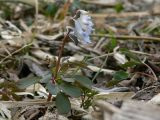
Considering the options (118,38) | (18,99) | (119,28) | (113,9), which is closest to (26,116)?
(18,99)

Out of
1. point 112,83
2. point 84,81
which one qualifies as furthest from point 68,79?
point 112,83

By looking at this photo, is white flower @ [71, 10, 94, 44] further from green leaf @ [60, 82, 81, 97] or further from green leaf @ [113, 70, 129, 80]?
green leaf @ [113, 70, 129, 80]

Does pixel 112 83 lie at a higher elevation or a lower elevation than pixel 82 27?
lower

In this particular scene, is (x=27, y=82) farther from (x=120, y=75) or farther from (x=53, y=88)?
(x=120, y=75)

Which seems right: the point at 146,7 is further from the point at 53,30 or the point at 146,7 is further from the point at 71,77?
the point at 71,77

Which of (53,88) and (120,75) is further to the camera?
(120,75)

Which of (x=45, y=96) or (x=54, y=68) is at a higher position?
(x=54, y=68)
